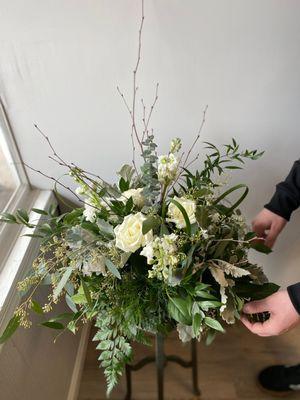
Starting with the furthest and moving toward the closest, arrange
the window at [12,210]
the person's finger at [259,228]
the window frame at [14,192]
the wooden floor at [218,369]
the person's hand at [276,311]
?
1. the wooden floor at [218,369]
2. the person's finger at [259,228]
3. the window frame at [14,192]
4. the window at [12,210]
5. the person's hand at [276,311]

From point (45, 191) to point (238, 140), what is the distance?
0.74 metres

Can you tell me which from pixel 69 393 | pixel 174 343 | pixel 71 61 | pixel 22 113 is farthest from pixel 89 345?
pixel 71 61

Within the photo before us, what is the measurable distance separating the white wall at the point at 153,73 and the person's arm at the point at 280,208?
0.55 feet

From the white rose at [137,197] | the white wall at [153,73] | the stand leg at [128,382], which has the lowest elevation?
the stand leg at [128,382]

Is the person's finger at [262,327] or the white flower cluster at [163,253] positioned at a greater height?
the white flower cluster at [163,253]

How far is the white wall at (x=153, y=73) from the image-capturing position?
97 cm

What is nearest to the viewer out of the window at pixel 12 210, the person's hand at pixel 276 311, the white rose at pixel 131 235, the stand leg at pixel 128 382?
the white rose at pixel 131 235

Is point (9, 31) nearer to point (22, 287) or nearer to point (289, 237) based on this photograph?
point (22, 287)

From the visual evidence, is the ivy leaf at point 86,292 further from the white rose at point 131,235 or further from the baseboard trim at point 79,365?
the baseboard trim at point 79,365

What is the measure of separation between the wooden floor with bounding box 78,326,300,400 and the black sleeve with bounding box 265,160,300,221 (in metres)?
0.62

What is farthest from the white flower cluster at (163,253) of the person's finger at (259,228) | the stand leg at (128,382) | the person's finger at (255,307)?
the stand leg at (128,382)

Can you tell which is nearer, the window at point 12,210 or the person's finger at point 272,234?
the window at point 12,210

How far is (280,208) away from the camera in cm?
111

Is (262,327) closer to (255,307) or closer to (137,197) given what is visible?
(255,307)
